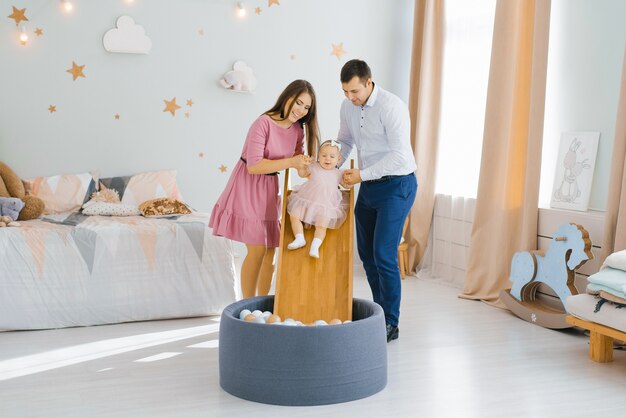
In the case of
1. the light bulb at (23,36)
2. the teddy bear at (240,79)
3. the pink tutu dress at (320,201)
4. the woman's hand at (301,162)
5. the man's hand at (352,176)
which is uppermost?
the light bulb at (23,36)

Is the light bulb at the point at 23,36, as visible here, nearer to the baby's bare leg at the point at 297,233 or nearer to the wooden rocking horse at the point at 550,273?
the baby's bare leg at the point at 297,233

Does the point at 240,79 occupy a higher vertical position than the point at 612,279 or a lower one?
higher

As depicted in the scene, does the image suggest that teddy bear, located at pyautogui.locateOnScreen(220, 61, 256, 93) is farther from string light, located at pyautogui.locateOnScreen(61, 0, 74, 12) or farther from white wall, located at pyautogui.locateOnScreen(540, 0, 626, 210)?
white wall, located at pyautogui.locateOnScreen(540, 0, 626, 210)

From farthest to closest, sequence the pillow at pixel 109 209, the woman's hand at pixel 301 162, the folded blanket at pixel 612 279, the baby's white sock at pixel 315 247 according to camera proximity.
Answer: the pillow at pixel 109 209 → the woman's hand at pixel 301 162 → the baby's white sock at pixel 315 247 → the folded blanket at pixel 612 279

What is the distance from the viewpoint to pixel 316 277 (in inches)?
129

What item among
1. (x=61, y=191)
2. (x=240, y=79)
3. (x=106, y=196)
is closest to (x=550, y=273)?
(x=240, y=79)

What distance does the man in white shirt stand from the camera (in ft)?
11.1

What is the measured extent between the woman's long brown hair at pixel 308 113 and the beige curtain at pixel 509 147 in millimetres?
1411

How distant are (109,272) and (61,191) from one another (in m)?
1.07

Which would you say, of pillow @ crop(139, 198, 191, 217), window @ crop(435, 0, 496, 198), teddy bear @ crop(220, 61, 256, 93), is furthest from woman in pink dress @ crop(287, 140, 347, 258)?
teddy bear @ crop(220, 61, 256, 93)

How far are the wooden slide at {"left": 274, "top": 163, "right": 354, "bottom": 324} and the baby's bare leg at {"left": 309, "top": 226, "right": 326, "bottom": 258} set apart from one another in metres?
0.05

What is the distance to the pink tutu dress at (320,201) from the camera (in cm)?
334

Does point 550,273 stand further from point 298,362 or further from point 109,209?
point 109,209

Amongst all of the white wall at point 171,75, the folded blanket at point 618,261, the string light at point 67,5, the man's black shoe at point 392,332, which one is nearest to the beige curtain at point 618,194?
the folded blanket at point 618,261
